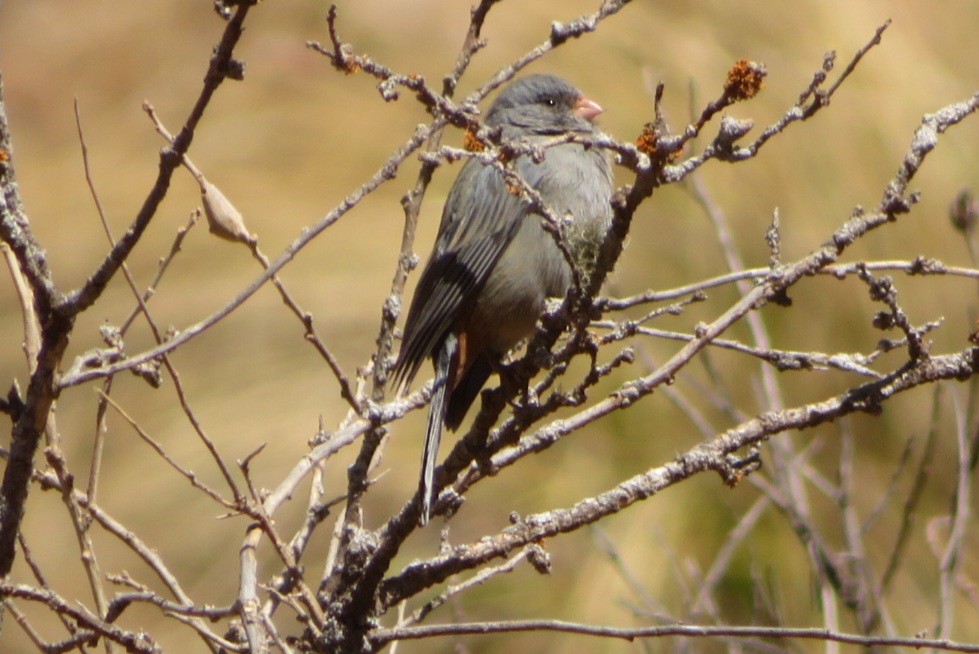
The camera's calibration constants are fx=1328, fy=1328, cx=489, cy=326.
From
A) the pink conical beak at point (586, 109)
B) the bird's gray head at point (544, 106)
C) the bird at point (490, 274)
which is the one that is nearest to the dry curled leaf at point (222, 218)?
the bird at point (490, 274)

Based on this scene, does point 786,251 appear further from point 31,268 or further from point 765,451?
point 31,268

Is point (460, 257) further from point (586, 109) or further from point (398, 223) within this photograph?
point (398, 223)

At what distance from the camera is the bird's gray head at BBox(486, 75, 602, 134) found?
4392mm

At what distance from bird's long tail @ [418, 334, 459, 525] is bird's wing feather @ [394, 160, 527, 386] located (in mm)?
43

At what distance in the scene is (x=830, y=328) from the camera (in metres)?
6.52

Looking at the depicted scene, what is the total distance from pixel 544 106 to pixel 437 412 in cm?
156

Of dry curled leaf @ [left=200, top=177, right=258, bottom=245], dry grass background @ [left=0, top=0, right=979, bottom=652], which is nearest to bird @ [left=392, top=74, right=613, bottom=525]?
dry curled leaf @ [left=200, top=177, right=258, bottom=245]

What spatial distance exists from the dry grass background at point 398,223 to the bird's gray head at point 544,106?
109cm

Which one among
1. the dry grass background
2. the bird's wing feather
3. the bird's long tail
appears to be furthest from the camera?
the dry grass background

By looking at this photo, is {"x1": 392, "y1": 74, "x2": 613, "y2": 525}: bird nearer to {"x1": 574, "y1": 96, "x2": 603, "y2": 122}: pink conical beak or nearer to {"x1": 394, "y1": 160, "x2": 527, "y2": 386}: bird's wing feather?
{"x1": 394, "y1": 160, "x2": 527, "y2": 386}: bird's wing feather

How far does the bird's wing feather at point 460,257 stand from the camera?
3.58 meters

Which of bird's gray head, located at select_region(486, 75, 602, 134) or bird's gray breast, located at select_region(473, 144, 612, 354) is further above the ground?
bird's gray head, located at select_region(486, 75, 602, 134)

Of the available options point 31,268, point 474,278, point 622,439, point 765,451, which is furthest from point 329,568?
point 622,439

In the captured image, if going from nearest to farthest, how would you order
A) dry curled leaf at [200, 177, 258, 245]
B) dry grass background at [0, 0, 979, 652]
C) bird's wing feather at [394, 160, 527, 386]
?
1. dry curled leaf at [200, 177, 258, 245]
2. bird's wing feather at [394, 160, 527, 386]
3. dry grass background at [0, 0, 979, 652]
